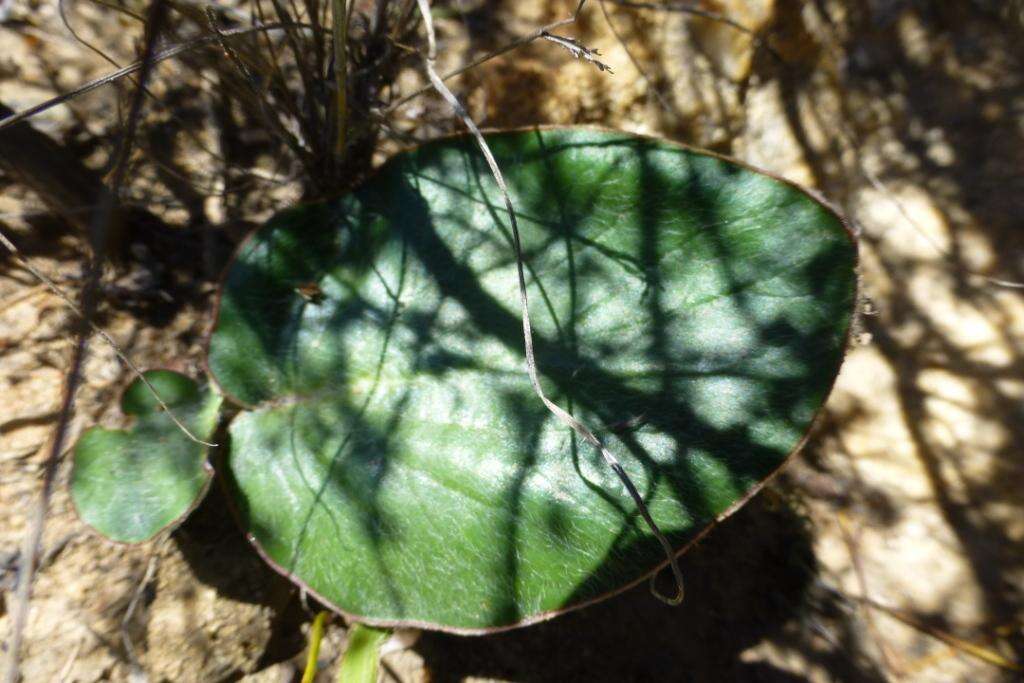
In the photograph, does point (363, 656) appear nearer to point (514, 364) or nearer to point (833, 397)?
point (514, 364)

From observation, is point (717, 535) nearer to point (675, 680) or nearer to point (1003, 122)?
point (675, 680)

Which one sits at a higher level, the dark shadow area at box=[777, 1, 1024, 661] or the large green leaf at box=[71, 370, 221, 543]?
the dark shadow area at box=[777, 1, 1024, 661]

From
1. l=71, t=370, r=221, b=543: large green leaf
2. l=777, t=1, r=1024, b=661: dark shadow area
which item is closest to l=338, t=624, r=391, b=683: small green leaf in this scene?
l=71, t=370, r=221, b=543: large green leaf

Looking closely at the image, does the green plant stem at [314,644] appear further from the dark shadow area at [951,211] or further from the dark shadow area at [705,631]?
the dark shadow area at [951,211]

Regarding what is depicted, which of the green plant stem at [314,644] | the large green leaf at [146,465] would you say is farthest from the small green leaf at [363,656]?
the large green leaf at [146,465]

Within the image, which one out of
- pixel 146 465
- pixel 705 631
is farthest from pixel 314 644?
pixel 705 631

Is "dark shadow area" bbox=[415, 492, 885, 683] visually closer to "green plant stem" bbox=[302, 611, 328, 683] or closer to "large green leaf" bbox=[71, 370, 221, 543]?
"green plant stem" bbox=[302, 611, 328, 683]
